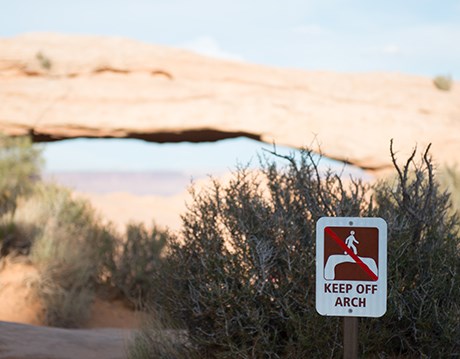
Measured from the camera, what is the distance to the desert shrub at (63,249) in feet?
39.4

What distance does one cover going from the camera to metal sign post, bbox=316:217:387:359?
163 inches

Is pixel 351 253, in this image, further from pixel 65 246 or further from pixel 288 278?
pixel 65 246

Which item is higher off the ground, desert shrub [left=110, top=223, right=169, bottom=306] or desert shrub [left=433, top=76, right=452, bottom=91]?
desert shrub [left=433, top=76, right=452, bottom=91]

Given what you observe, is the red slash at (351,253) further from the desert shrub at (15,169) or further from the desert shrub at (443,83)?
the desert shrub at (443,83)

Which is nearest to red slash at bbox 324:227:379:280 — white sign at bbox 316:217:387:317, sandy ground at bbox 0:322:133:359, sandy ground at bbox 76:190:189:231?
white sign at bbox 316:217:387:317

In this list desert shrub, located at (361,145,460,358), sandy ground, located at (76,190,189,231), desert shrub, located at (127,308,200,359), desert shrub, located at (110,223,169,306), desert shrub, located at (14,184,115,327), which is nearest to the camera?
desert shrub, located at (361,145,460,358)

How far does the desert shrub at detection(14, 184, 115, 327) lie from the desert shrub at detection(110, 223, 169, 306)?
0.27m

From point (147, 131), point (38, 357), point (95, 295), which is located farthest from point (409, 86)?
point (38, 357)

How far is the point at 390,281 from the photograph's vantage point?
5191mm

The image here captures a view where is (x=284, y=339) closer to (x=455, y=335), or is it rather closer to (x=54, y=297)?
(x=455, y=335)

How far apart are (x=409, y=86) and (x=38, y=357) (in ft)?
53.5

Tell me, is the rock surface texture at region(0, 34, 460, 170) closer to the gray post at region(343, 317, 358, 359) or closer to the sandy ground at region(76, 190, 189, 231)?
the sandy ground at region(76, 190, 189, 231)

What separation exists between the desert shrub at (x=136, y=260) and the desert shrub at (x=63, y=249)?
0.27 metres

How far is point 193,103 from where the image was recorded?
19000mm
